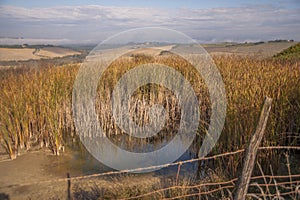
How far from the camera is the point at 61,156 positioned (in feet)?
14.0

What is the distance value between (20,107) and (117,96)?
166 cm

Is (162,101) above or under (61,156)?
above

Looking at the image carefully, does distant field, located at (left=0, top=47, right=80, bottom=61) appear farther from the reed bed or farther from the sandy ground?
the sandy ground

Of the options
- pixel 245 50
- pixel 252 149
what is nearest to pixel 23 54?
pixel 245 50

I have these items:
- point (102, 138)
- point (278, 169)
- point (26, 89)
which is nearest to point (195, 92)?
point (102, 138)

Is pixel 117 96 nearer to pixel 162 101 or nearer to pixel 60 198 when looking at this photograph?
pixel 162 101

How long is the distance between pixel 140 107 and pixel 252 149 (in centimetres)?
359

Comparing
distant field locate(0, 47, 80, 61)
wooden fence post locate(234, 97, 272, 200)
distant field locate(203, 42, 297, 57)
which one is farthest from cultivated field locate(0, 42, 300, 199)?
distant field locate(0, 47, 80, 61)

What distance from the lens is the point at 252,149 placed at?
1725 mm

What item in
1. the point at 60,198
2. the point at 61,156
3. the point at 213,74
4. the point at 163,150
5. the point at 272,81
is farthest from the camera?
the point at 213,74

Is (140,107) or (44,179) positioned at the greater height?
(140,107)

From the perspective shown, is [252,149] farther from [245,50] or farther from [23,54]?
[23,54]

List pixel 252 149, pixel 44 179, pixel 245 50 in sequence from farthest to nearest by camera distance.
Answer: pixel 245 50 → pixel 44 179 → pixel 252 149

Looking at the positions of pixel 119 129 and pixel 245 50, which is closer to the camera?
pixel 119 129
